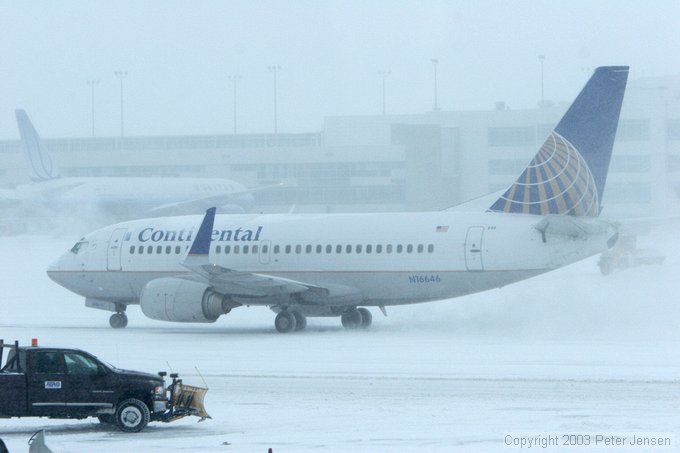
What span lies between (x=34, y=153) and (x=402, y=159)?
81.3ft

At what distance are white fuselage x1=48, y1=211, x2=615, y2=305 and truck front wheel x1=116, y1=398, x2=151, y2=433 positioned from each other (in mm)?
15654

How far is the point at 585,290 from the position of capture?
4475 cm

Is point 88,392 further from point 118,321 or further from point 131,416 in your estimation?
point 118,321

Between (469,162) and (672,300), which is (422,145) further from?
(672,300)

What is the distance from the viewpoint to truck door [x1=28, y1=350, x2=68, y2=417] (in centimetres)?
1698

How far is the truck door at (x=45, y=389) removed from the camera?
669 inches

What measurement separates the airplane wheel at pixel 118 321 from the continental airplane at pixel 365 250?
0.03 meters

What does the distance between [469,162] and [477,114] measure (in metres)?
4.64

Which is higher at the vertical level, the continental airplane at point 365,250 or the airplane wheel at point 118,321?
the continental airplane at point 365,250

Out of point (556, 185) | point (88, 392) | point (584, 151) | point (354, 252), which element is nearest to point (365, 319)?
point (354, 252)

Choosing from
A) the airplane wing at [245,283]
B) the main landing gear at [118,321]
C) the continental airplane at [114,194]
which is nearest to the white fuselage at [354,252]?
the airplane wing at [245,283]

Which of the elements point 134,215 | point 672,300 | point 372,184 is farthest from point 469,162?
point 672,300

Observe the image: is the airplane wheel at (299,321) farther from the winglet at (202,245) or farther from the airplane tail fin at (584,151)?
the airplane tail fin at (584,151)

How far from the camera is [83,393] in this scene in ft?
56.4
